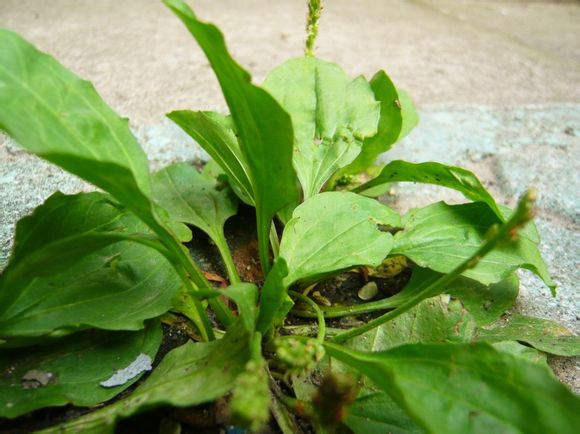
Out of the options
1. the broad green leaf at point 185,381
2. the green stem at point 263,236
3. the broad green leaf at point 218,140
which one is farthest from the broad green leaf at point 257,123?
the broad green leaf at point 185,381

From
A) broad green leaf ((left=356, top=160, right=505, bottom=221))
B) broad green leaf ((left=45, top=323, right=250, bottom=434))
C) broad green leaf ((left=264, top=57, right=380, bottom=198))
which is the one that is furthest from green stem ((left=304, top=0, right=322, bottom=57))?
broad green leaf ((left=45, top=323, right=250, bottom=434))

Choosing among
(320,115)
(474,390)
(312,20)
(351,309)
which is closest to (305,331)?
(351,309)

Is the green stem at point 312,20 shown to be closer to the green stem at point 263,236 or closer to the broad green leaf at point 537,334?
the green stem at point 263,236

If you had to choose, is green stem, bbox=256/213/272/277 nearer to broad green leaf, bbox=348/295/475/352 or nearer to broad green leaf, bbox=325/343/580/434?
broad green leaf, bbox=348/295/475/352

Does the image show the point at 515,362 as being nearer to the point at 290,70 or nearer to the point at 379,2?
the point at 290,70

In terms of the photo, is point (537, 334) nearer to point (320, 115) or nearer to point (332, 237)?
point (332, 237)
